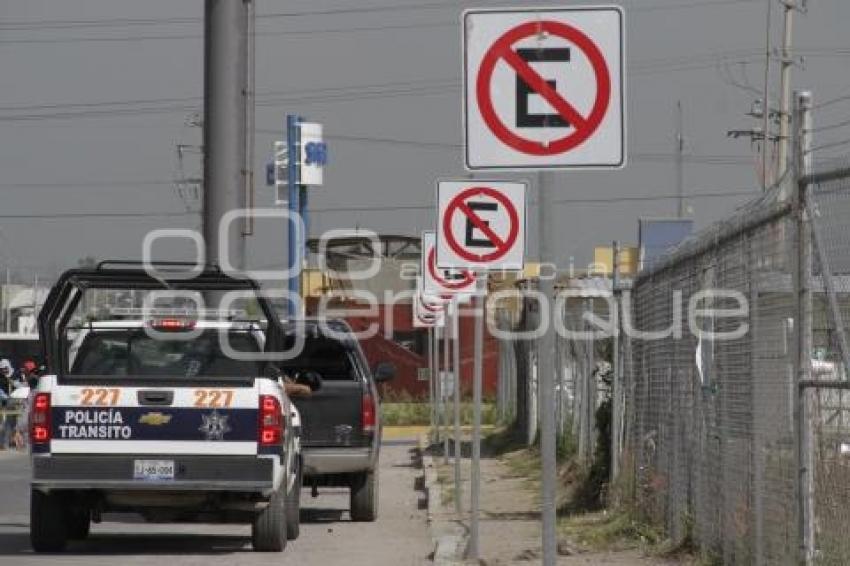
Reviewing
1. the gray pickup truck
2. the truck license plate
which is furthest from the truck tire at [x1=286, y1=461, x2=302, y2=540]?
the gray pickup truck

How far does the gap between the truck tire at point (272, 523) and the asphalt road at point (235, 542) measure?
13cm

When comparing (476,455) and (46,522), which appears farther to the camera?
(476,455)

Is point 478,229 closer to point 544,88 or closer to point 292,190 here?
point 544,88

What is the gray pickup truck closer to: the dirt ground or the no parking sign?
the dirt ground

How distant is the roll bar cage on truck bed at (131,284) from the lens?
14.6 metres

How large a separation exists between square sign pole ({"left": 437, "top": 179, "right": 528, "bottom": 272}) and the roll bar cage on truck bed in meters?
1.55

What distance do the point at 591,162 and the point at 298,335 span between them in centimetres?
1110

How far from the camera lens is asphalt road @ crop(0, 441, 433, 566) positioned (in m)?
14.8

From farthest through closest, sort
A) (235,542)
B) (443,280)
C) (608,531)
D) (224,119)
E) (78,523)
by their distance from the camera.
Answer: (224,119)
(443,280)
(235,542)
(78,523)
(608,531)

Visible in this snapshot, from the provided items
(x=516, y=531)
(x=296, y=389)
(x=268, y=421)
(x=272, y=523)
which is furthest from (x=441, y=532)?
(x=268, y=421)

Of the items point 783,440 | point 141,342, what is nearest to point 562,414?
point 141,342

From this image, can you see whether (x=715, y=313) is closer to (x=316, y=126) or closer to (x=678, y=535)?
(x=678, y=535)

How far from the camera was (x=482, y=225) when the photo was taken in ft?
49.8

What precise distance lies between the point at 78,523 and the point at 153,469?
5.88ft
